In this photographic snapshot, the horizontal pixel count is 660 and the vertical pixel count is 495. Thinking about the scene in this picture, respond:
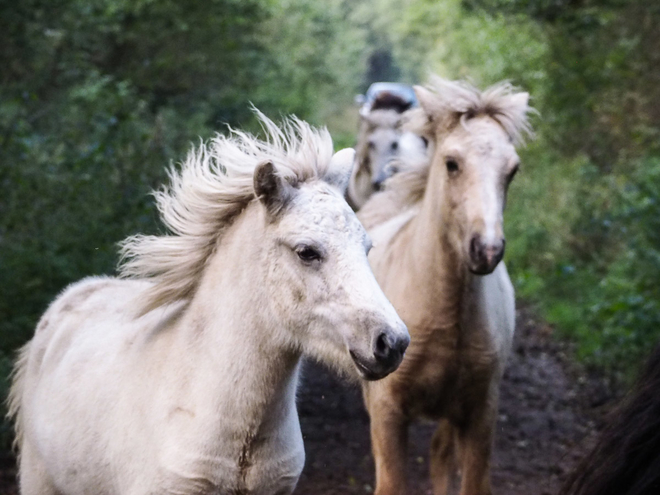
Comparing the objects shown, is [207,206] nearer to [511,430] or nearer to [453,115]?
[453,115]

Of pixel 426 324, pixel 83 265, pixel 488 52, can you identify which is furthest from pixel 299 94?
pixel 426 324

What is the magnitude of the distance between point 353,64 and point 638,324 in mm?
28106

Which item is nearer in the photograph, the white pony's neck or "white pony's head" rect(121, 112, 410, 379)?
"white pony's head" rect(121, 112, 410, 379)

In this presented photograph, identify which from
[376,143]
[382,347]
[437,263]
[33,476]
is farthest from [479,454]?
[376,143]

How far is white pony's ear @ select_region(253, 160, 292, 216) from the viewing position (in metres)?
3.07

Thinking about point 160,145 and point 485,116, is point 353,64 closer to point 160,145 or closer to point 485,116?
point 160,145

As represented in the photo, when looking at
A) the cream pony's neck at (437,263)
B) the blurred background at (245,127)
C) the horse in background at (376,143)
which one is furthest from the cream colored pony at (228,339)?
the horse in background at (376,143)

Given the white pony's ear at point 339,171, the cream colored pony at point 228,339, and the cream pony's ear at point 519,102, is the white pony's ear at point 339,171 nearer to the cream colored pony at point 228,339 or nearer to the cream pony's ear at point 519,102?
the cream colored pony at point 228,339

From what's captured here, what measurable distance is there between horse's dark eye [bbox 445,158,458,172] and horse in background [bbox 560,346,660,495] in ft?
8.18

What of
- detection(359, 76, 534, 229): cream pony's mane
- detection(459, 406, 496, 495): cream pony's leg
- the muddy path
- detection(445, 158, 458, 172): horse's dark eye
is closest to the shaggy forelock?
detection(359, 76, 534, 229): cream pony's mane

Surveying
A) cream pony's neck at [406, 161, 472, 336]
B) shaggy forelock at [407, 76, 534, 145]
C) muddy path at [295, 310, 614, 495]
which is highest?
shaggy forelock at [407, 76, 534, 145]

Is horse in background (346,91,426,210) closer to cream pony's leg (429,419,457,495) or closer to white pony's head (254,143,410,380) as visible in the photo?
cream pony's leg (429,419,457,495)

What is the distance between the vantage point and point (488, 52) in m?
18.8

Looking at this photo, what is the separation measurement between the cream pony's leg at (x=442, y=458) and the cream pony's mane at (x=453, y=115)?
4.88 ft
